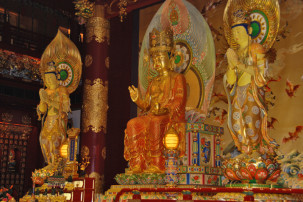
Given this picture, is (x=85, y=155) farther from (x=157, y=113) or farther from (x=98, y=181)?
(x=157, y=113)

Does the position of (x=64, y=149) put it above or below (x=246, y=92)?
below

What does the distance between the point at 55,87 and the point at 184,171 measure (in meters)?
3.21

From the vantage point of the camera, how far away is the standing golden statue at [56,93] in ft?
22.8

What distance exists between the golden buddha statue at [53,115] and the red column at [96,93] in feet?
2.88

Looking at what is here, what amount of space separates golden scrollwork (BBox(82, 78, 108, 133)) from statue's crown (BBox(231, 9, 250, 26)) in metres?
3.93

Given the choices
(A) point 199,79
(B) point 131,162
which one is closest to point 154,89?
(A) point 199,79

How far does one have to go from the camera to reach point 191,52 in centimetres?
616

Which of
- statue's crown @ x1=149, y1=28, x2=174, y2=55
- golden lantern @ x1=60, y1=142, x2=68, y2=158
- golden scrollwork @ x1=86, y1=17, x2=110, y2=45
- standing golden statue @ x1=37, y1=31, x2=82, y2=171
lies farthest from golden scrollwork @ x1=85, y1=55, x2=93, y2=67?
statue's crown @ x1=149, y1=28, x2=174, y2=55

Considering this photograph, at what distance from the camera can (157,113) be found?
18.9 feet

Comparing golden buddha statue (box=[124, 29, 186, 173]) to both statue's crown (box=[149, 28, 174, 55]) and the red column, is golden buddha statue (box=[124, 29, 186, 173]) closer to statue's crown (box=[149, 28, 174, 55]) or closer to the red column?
statue's crown (box=[149, 28, 174, 55])

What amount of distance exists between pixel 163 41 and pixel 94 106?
2594 millimetres

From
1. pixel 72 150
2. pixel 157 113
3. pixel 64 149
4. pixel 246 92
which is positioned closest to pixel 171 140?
pixel 157 113

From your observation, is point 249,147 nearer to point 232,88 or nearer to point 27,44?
point 232,88

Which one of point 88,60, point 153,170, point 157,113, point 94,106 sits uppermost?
point 88,60
